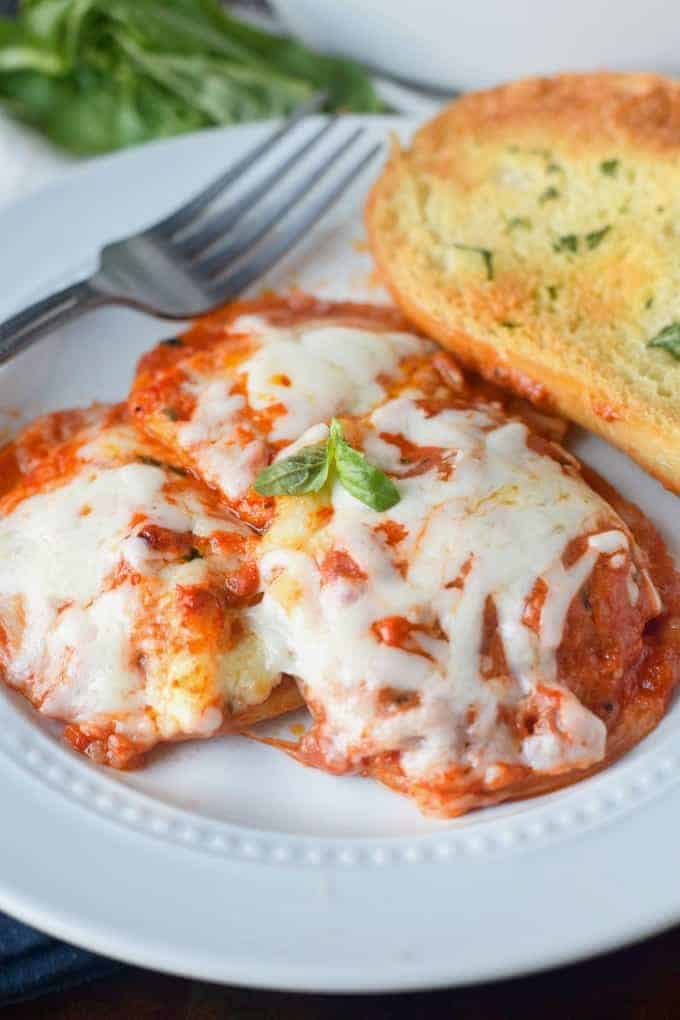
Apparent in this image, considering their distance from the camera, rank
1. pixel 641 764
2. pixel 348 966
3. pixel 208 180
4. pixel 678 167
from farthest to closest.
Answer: pixel 208 180 < pixel 678 167 < pixel 641 764 < pixel 348 966

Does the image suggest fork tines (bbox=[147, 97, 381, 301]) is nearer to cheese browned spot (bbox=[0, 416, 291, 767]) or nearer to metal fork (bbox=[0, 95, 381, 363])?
metal fork (bbox=[0, 95, 381, 363])

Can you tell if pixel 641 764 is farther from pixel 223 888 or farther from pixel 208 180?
pixel 208 180

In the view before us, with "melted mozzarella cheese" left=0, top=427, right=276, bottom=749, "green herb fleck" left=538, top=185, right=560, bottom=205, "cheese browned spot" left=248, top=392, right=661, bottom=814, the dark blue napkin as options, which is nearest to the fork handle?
"melted mozzarella cheese" left=0, top=427, right=276, bottom=749

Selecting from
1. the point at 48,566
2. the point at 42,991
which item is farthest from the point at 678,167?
the point at 42,991

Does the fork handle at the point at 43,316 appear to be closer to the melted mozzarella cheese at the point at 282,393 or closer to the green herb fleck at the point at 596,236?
the melted mozzarella cheese at the point at 282,393

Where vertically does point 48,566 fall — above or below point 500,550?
below

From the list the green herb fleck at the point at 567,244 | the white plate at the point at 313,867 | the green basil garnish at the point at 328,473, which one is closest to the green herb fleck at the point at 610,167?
the green herb fleck at the point at 567,244
